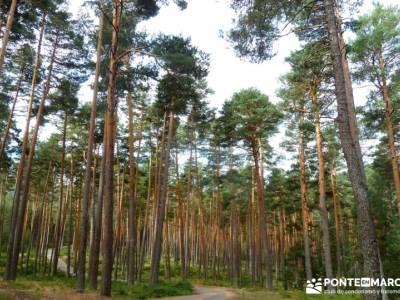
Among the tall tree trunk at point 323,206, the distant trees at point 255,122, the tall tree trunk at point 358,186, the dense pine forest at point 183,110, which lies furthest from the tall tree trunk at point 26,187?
the tall tree trunk at point 358,186

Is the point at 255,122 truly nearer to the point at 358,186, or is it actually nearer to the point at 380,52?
the point at 380,52

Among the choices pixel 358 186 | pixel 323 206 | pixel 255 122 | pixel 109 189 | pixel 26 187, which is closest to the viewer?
pixel 358 186

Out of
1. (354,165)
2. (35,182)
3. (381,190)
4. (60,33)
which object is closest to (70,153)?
(35,182)

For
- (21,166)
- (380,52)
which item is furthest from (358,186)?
(21,166)

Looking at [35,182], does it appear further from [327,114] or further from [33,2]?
[327,114]

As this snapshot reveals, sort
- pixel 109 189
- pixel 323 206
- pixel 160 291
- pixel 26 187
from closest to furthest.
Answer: pixel 109 189
pixel 160 291
pixel 26 187
pixel 323 206

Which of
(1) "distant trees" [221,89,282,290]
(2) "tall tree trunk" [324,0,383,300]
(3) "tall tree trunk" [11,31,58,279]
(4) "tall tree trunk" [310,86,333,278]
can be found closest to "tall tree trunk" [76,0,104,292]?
(3) "tall tree trunk" [11,31,58,279]

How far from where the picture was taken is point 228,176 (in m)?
27.7

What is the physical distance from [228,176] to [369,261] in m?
21.1

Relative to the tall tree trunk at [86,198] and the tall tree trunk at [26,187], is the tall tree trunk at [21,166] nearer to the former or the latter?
the tall tree trunk at [26,187]

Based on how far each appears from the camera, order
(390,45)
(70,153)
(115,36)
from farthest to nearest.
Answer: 1. (70,153)
2. (390,45)
3. (115,36)

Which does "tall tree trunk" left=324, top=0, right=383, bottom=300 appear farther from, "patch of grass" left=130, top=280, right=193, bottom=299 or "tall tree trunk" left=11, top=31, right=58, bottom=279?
"tall tree trunk" left=11, top=31, right=58, bottom=279

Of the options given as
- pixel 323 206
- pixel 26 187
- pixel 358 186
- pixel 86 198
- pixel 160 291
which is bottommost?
pixel 160 291

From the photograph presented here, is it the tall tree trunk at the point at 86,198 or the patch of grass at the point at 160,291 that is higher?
the tall tree trunk at the point at 86,198
